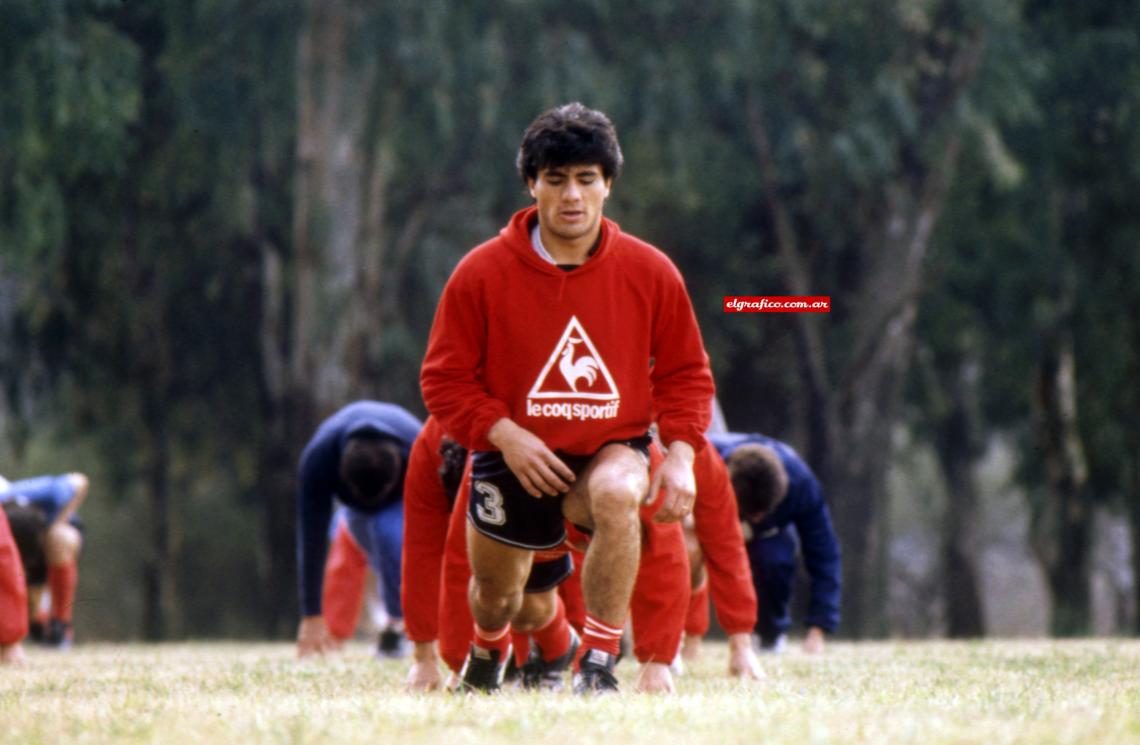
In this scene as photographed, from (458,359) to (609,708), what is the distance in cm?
150

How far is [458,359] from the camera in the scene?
6293 millimetres

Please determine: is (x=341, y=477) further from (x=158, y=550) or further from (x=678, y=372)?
(x=158, y=550)

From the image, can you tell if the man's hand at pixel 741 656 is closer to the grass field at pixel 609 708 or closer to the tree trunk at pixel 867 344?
the grass field at pixel 609 708

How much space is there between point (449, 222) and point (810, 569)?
1030 centimetres

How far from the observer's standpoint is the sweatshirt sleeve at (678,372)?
20.8 ft

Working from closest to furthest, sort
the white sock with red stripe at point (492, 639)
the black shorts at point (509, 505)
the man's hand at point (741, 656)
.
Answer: the black shorts at point (509, 505) → the white sock with red stripe at point (492, 639) → the man's hand at point (741, 656)

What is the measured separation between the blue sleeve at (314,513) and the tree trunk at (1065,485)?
13.4 meters

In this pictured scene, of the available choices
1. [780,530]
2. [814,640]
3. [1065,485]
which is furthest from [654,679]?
[1065,485]

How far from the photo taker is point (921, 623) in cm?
3300

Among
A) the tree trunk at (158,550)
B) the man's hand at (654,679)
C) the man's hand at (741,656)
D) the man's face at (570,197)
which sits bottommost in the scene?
the tree trunk at (158,550)

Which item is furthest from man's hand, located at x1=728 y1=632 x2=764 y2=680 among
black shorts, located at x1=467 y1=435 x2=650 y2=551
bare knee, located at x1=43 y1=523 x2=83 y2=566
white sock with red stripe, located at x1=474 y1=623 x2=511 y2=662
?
bare knee, located at x1=43 y1=523 x2=83 y2=566

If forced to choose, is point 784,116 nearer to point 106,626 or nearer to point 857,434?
point 857,434

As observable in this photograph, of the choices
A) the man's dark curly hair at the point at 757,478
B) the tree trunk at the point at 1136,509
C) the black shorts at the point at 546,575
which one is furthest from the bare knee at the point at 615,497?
the tree trunk at the point at 1136,509

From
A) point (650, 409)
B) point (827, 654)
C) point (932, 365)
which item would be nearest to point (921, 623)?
point (932, 365)
